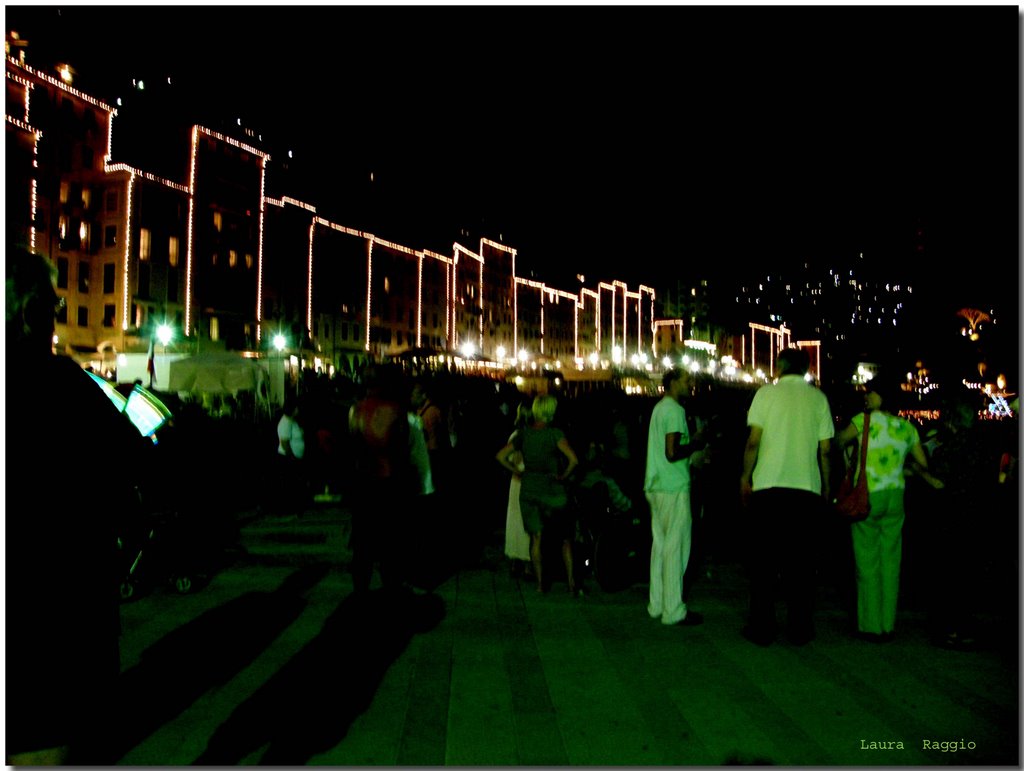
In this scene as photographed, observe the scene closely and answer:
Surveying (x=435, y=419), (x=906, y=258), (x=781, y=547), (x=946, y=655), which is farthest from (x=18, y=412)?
(x=906, y=258)

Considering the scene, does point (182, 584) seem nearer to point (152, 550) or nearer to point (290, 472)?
point (152, 550)

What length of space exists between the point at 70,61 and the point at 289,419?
166 feet

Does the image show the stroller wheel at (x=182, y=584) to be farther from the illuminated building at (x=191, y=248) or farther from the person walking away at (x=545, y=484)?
the illuminated building at (x=191, y=248)

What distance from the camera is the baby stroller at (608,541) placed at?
7703 millimetres

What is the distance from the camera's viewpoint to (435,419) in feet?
34.1

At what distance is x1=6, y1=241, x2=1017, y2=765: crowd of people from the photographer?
7.87 ft

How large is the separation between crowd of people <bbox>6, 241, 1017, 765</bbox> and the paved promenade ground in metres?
0.36

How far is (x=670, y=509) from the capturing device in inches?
255

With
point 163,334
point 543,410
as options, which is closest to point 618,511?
point 543,410

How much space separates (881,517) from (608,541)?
246 centimetres

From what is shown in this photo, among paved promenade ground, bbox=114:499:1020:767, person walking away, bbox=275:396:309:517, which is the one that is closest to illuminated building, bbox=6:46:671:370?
person walking away, bbox=275:396:309:517

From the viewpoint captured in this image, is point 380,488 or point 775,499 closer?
point 775,499

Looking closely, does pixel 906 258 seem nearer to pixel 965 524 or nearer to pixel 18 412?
pixel 965 524

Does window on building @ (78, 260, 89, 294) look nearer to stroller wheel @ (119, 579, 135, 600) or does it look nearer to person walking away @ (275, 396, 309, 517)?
person walking away @ (275, 396, 309, 517)
